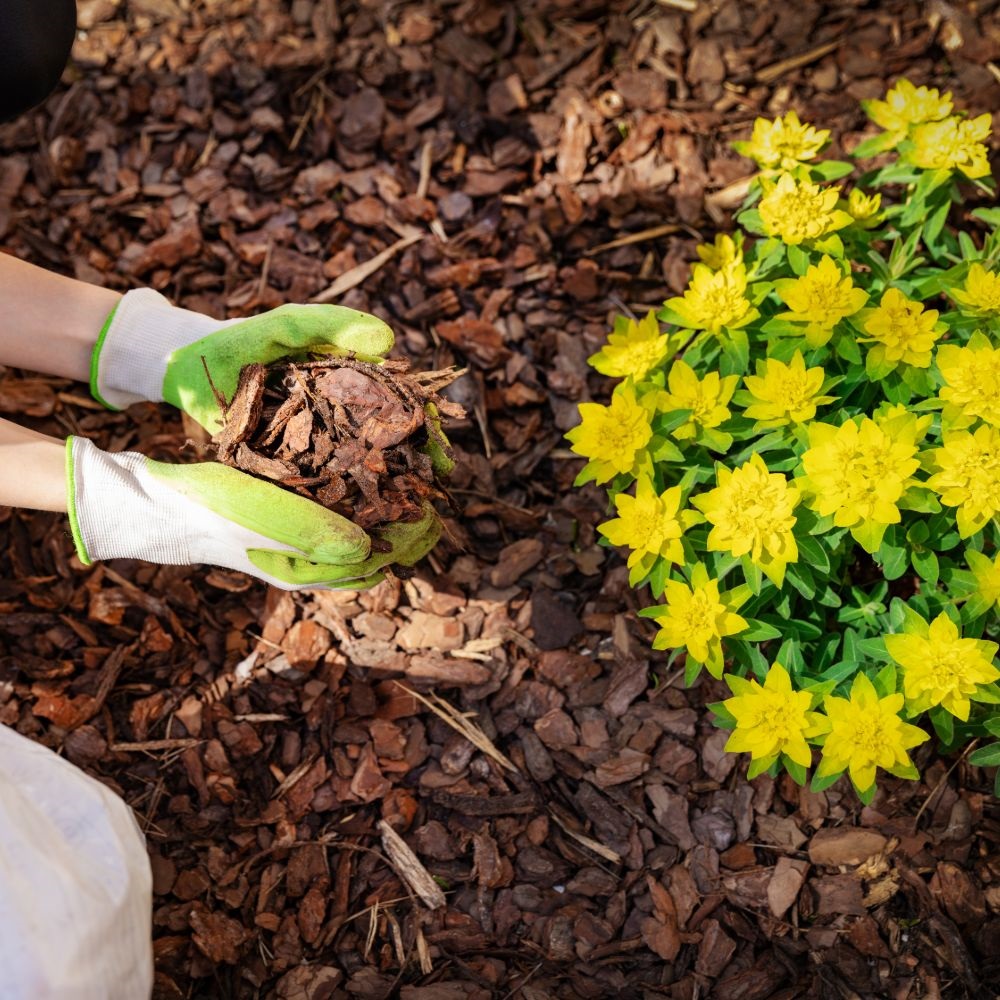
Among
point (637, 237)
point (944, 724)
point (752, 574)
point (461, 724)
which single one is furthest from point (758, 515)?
point (637, 237)

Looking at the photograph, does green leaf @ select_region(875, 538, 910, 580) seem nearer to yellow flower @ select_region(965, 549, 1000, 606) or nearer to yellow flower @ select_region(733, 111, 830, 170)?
yellow flower @ select_region(965, 549, 1000, 606)

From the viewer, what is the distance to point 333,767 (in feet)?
7.58

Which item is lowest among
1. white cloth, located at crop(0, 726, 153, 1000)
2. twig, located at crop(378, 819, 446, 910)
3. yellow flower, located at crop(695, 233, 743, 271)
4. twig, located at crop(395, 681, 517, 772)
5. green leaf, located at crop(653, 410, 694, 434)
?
twig, located at crop(378, 819, 446, 910)

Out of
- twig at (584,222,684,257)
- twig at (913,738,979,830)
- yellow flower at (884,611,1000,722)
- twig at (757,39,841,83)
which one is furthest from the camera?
twig at (757,39,841,83)

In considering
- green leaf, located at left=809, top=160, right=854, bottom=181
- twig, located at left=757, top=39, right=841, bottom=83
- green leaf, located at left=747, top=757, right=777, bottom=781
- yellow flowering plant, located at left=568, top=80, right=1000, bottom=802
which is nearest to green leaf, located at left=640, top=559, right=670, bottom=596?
yellow flowering plant, located at left=568, top=80, right=1000, bottom=802

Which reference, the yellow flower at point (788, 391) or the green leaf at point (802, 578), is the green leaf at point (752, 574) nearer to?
the green leaf at point (802, 578)

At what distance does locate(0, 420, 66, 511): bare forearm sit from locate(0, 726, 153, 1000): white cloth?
542 mm

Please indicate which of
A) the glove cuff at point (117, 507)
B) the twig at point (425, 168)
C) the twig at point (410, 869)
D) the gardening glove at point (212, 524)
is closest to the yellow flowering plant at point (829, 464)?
the gardening glove at point (212, 524)

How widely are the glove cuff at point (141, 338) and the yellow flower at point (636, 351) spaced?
94 centimetres

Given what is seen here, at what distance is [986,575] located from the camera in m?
1.77

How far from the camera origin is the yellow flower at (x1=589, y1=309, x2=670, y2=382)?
2053 millimetres

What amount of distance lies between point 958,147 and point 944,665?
116 cm

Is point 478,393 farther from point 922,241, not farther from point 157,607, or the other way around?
point 922,241

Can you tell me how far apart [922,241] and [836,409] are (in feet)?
2.45
